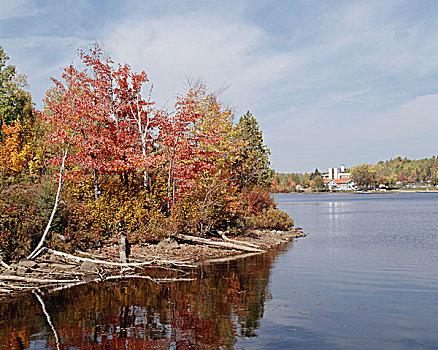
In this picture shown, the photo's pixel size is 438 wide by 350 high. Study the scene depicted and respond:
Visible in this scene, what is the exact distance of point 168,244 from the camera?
75.1ft

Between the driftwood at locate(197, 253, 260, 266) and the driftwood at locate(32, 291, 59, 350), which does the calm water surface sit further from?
the driftwood at locate(197, 253, 260, 266)

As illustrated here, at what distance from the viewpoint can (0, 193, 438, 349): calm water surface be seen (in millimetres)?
10102

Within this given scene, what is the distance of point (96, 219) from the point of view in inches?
862

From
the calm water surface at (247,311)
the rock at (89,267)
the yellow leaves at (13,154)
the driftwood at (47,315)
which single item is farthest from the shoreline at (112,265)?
the yellow leaves at (13,154)

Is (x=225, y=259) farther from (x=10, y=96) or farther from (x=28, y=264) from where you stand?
(x=10, y=96)

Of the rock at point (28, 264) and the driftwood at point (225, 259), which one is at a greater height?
the rock at point (28, 264)

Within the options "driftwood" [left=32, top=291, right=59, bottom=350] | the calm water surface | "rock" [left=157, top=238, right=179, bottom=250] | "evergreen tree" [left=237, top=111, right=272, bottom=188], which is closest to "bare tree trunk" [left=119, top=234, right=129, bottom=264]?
"rock" [left=157, top=238, right=179, bottom=250]

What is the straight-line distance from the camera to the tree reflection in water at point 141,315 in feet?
32.8

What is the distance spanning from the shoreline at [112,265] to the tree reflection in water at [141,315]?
96 cm

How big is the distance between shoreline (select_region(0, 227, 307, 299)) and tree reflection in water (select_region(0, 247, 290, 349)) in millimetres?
959

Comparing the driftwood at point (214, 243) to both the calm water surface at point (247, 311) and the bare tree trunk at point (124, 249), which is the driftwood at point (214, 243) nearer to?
the calm water surface at point (247, 311)

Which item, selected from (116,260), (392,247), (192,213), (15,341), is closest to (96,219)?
(116,260)

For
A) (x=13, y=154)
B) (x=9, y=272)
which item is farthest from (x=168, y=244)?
(x=13, y=154)

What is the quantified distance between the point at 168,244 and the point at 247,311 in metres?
10.9
